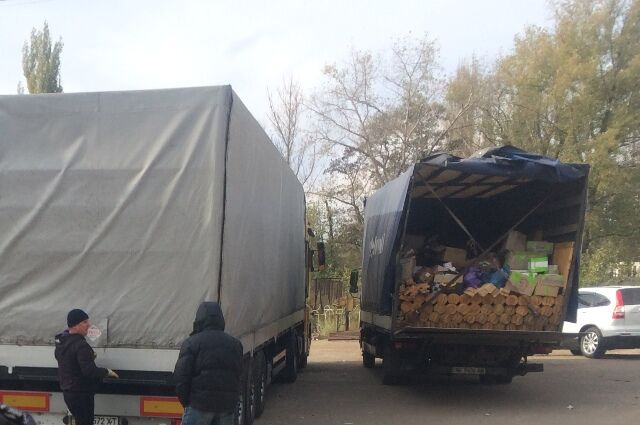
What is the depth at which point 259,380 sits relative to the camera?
7.89m

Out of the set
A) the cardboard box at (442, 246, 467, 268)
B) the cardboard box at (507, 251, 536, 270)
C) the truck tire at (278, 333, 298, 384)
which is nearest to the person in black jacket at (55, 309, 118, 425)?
the truck tire at (278, 333, 298, 384)

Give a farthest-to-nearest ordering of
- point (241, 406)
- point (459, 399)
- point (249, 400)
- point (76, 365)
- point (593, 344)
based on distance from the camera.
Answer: point (593, 344), point (459, 399), point (249, 400), point (241, 406), point (76, 365)

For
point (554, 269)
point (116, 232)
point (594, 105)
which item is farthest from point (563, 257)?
point (594, 105)

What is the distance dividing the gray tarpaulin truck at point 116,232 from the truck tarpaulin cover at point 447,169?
3643 mm

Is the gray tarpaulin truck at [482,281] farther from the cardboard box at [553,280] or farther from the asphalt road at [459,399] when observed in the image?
the asphalt road at [459,399]

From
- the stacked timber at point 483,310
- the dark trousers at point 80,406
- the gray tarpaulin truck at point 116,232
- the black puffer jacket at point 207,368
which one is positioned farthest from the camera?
the stacked timber at point 483,310

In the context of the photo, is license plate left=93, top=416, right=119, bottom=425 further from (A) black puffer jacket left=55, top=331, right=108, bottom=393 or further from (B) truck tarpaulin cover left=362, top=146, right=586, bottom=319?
(B) truck tarpaulin cover left=362, top=146, right=586, bottom=319

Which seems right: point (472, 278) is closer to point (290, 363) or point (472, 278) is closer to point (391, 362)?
point (391, 362)

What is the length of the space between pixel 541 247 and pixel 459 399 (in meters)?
2.59

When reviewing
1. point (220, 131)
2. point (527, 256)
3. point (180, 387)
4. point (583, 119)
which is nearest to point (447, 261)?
point (527, 256)

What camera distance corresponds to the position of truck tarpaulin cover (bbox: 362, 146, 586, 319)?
8.64m

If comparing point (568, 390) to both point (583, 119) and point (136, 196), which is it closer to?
point (136, 196)

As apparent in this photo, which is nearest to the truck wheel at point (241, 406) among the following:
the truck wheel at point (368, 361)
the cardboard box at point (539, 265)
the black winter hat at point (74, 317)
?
the black winter hat at point (74, 317)

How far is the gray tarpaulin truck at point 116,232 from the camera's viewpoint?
18.0ft
